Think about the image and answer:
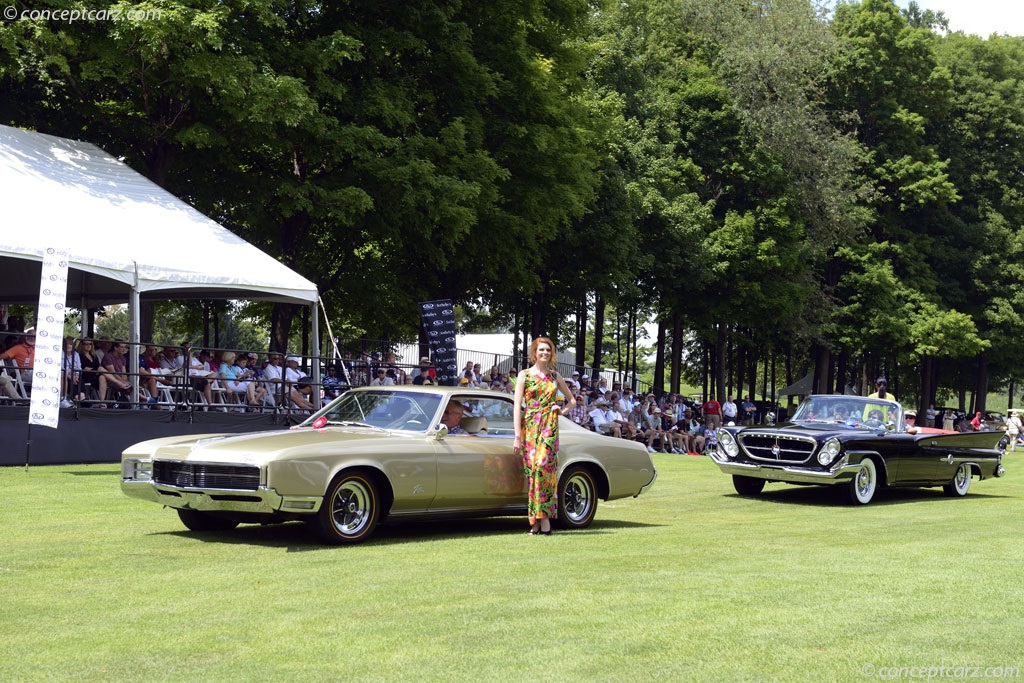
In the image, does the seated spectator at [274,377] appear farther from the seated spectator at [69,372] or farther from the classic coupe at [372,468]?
the classic coupe at [372,468]

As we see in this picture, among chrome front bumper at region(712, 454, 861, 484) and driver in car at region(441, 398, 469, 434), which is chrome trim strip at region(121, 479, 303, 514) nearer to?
driver in car at region(441, 398, 469, 434)

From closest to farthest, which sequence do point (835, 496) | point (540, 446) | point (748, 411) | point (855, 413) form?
point (540, 446)
point (855, 413)
point (835, 496)
point (748, 411)

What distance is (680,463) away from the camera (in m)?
26.9

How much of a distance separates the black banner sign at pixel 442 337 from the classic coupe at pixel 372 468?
527 inches

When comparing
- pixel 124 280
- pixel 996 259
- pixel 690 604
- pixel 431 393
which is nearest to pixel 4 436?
pixel 124 280

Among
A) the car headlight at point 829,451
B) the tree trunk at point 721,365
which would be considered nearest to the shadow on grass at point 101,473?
the car headlight at point 829,451

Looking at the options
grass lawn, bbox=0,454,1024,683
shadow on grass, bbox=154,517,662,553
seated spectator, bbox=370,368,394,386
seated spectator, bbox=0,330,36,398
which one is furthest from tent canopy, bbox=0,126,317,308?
shadow on grass, bbox=154,517,662,553

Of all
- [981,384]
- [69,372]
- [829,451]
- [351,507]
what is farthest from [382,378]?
[981,384]

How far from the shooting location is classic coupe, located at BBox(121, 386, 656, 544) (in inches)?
400

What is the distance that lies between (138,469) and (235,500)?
4.16 feet

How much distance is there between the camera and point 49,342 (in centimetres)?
1645

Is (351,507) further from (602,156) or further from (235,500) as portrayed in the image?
(602,156)

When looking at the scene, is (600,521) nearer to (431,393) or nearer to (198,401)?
(431,393)

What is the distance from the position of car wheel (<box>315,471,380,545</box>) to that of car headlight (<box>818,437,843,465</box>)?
7.88 m
